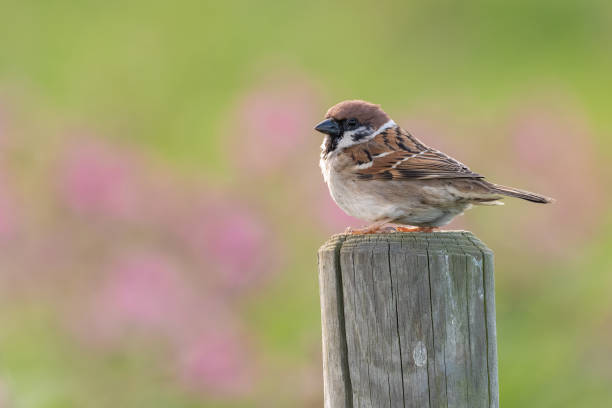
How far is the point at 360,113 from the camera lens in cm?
524

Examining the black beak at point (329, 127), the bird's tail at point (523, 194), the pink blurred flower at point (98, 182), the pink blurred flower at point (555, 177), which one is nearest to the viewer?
the bird's tail at point (523, 194)

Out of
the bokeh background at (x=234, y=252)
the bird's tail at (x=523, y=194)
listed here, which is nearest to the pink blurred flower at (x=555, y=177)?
the bokeh background at (x=234, y=252)

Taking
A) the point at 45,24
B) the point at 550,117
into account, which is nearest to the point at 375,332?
the point at 550,117

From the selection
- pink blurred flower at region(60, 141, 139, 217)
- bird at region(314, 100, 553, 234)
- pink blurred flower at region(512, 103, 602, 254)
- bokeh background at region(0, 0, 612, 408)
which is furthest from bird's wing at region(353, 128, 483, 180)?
pink blurred flower at region(512, 103, 602, 254)

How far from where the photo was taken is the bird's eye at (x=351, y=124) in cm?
525

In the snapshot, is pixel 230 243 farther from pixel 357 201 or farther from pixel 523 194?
pixel 523 194

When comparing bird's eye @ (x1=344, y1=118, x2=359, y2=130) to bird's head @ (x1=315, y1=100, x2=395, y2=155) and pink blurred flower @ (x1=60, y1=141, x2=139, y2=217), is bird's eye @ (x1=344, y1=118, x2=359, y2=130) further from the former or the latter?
pink blurred flower @ (x1=60, y1=141, x2=139, y2=217)

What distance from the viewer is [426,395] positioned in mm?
3250

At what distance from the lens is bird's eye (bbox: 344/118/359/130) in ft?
17.2

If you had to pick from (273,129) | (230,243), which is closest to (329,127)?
(230,243)

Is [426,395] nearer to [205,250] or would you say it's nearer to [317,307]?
[205,250]

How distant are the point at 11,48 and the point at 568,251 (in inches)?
528

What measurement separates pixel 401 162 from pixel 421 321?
5.99 feet

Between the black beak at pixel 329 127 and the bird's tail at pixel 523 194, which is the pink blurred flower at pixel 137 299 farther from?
the bird's tail at pixel 523 194
